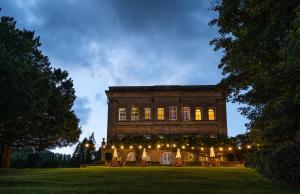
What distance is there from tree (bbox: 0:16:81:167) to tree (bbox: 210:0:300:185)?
44.6 feet

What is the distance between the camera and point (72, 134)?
39.6m

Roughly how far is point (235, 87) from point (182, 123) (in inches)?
1379

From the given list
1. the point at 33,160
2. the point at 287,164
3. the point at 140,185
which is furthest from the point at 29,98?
the point at 33,160

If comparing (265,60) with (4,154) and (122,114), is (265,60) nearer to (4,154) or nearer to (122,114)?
(4,154)

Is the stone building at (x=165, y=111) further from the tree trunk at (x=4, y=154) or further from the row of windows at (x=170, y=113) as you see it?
the tree trunk at (x=4, y=154)

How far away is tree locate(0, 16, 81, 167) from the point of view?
24.4 meters

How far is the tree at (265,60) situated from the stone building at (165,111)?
33.7 m

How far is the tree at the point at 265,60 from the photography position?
35.1 ft

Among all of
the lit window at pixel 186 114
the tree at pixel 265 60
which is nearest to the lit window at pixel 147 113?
the lit window at pixel 186 114

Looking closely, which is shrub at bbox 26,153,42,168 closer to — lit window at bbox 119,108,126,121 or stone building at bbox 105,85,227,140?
stone building at bbox 105,85,227,140

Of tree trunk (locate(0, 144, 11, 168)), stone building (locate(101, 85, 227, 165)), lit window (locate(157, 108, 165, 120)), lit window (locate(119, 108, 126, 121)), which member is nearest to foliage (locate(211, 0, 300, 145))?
tree trunk (locate(0, 144, 11, 168))

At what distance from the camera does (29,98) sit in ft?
84.4

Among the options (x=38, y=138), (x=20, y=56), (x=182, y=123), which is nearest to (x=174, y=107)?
(x=182, y=123)

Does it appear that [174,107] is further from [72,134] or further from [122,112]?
[72,134]
